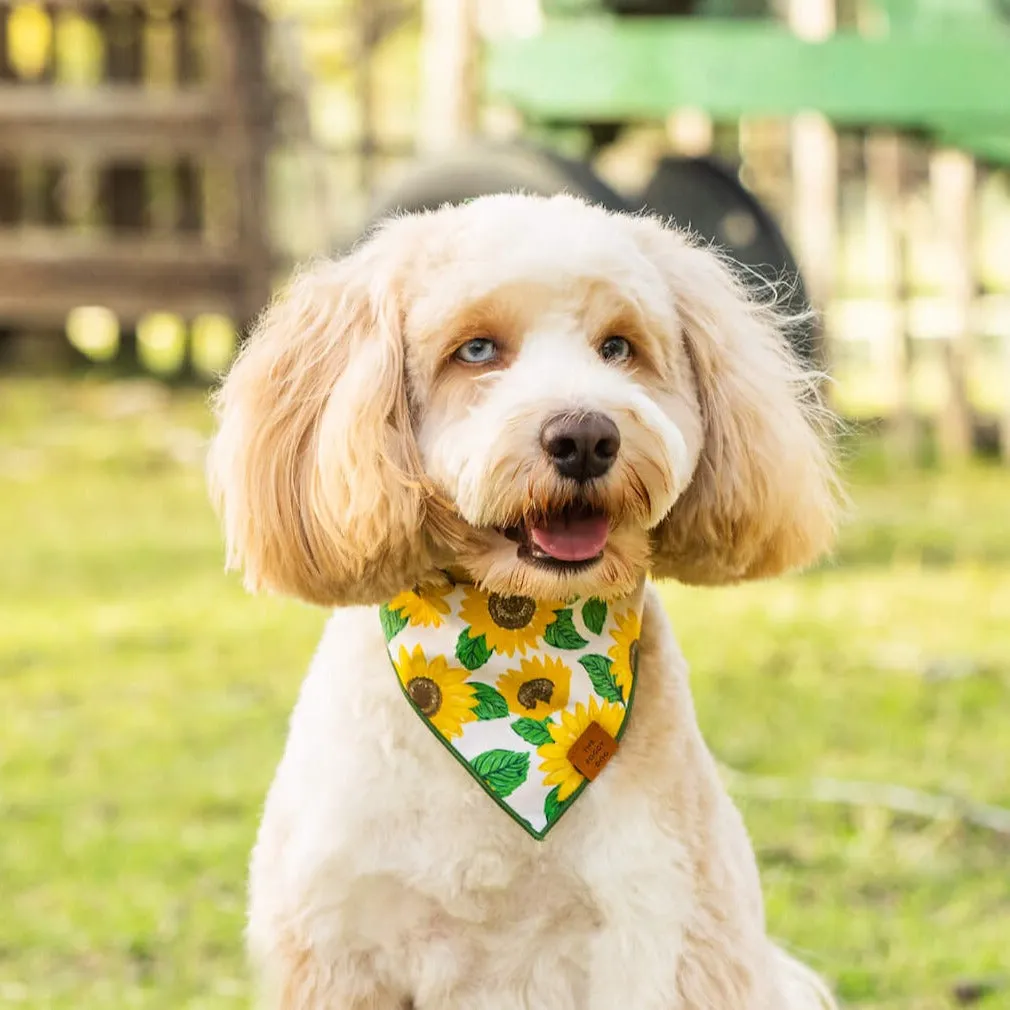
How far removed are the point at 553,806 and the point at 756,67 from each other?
5.02 meters

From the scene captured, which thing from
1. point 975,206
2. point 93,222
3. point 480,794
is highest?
point 480,794

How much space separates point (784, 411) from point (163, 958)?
1771 mm

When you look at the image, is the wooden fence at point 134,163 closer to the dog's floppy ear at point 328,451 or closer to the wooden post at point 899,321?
the wooden post at point 899,321

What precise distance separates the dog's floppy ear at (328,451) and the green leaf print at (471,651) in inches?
5.9

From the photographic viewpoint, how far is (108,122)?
36.6 ft

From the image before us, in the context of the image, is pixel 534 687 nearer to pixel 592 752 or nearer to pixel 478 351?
pixel 592 752

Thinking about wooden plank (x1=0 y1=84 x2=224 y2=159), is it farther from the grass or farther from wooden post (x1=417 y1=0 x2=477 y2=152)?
the grass

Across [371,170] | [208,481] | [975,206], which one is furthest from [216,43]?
[208,481]

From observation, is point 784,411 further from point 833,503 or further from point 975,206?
point 975,206

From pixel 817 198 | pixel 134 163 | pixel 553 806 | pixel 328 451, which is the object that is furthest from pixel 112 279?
pixel 553 806

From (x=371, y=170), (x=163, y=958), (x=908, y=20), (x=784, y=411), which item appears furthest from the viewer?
(x=371, y=170)

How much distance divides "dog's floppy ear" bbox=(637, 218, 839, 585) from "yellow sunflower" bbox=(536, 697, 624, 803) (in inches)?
8.9

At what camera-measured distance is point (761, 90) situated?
7031mm

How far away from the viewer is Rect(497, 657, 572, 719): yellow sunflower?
2641 mm
